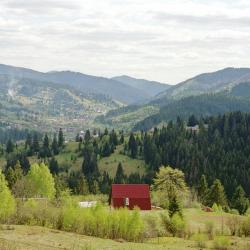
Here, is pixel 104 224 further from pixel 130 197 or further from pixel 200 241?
pixel 130 197

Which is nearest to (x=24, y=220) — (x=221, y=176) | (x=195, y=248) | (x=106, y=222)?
(x=106, y=222)

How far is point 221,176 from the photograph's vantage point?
193 m

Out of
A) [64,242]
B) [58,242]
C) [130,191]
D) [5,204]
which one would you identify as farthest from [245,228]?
[130,191]

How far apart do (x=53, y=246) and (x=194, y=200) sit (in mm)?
104749

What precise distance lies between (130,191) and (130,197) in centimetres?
196

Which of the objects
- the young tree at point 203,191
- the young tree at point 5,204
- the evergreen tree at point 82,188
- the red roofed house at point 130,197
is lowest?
the evergreen tree at point 82,188

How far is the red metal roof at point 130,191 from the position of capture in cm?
12650

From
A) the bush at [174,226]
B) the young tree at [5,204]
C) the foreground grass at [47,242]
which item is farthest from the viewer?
the young tree at [5,204]

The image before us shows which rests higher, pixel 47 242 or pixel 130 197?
pixel 47 242

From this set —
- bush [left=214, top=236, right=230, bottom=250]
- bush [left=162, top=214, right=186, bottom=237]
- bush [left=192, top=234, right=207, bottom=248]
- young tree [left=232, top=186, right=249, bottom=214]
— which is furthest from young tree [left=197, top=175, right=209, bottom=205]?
bush [left=214, top=236, right=230, bottom=250]

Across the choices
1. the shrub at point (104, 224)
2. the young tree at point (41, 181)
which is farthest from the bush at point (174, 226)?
the young tree at point (41, 181)

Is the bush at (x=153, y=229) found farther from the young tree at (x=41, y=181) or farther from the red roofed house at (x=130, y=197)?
the young tree at (x=41, y=181)

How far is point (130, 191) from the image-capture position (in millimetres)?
127688

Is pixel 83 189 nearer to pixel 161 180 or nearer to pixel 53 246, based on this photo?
pixel 161 180
